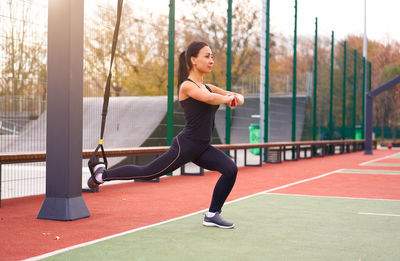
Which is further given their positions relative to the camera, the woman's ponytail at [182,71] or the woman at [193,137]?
the woman's ponytail at [182,71]

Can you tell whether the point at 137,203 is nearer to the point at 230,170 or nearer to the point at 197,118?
the point at 230,170

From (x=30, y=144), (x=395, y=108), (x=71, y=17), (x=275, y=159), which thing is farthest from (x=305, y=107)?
(x=395, y=108)

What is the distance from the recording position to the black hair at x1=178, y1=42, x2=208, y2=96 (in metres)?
5.29

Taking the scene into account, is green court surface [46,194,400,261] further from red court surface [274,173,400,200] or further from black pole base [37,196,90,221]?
red court surface [274,173,400,200]

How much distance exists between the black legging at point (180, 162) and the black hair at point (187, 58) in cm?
61

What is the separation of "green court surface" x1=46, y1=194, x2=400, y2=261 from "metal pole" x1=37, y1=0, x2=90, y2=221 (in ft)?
4.09

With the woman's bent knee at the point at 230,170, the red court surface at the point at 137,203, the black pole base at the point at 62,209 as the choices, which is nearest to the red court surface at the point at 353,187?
the red court surface at the point at 137,203

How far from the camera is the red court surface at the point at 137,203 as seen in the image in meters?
5.05

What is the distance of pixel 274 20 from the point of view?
20.2 metres

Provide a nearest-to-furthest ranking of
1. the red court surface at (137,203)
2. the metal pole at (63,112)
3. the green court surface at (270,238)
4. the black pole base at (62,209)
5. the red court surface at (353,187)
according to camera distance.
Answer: the green court surface at (270,238) → the red court surface at (137,203) → the black pole base at (62,209) → the metal pole at (63,112) → the red court surface at (353,187)

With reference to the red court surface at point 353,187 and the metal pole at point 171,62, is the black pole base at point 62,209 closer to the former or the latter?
the red court surface at point 353,187

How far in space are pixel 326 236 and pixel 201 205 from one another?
2498mm

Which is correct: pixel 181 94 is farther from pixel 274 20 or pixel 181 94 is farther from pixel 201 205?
pixel 274 20

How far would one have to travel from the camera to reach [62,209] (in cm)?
609
